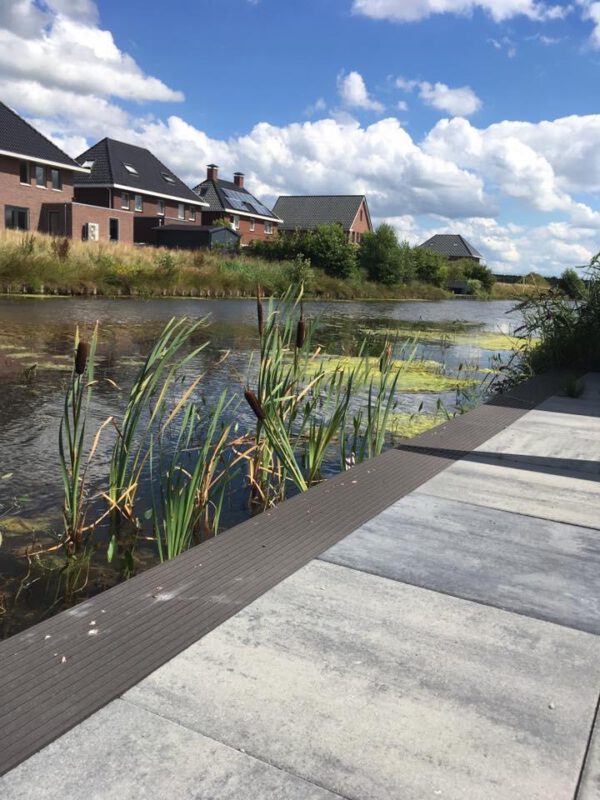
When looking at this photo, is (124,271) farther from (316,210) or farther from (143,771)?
(316,210)

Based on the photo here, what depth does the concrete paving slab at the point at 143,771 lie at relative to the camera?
120 cm

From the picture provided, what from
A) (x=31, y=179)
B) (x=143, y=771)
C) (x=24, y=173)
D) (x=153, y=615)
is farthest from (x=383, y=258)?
(x=143, y=771)

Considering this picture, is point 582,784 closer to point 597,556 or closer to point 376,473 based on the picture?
point 597,556

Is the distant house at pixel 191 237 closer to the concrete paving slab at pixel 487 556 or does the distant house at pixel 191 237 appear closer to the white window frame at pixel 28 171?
the white window frame at pixel 28 171

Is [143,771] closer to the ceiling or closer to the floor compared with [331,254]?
closer to the floor

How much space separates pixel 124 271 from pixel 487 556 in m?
19.3

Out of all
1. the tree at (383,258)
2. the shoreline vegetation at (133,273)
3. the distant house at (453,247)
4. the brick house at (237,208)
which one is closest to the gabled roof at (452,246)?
the distant house at (453,247)

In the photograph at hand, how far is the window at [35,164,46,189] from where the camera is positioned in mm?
30484

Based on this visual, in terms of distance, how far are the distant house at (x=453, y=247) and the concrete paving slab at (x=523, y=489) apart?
66538 mm

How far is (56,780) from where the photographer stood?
122 centimetres

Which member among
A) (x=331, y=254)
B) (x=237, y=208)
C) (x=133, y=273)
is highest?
(x=237, y=208)

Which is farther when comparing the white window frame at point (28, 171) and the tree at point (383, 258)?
the tree at point (383, 258)

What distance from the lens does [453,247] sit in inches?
2717

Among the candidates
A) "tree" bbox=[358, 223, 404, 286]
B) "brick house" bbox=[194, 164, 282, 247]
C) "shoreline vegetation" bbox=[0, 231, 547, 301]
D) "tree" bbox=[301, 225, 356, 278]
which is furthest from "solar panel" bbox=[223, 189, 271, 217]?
"shoreline vegetation" bbox=[0, 231, 547, 301]
